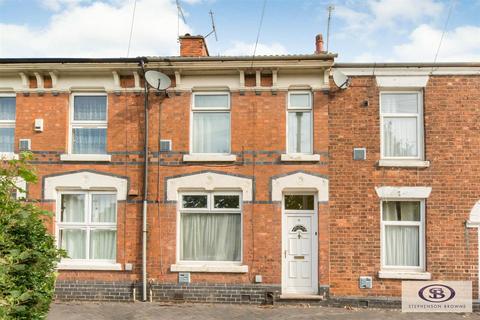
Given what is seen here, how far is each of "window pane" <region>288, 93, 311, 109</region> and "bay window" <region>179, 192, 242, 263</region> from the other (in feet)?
8.38

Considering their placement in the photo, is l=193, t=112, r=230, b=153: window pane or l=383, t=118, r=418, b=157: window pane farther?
l=193, t=112, r=230, b=153: window pane

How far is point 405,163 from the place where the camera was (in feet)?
36.5

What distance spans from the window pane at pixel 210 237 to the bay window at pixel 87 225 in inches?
67.9

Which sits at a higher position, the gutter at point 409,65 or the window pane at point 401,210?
the gutter at point 409,65

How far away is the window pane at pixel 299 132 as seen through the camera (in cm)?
1148

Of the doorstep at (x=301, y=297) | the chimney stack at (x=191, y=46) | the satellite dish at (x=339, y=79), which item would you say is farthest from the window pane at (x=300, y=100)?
the doorstep at (x=301, y=297)

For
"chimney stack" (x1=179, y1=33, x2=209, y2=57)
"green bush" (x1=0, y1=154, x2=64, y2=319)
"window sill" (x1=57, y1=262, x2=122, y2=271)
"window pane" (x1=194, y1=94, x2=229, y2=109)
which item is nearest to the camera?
"green bush" (x1=0, y1=154, x2=64, y2=319)

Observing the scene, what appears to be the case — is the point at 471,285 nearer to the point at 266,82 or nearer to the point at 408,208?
the point at 408,208

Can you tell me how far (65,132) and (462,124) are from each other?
9.34 meters

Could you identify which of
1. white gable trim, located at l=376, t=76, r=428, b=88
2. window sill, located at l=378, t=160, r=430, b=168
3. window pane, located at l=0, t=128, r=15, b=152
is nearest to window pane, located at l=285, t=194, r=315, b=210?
window sill, located at l=378, t=160, r=430, b=168

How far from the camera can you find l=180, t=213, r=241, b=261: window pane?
449 inches

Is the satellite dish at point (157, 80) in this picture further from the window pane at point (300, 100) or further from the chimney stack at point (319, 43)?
the chimney stack at point (319, 43)

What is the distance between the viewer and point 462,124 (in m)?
11.2

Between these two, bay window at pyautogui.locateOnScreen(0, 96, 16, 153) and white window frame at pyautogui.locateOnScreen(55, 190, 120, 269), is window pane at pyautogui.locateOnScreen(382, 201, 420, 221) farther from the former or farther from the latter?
bay window at pyautogui.locateOnScreen(0, 96, 16, 153)
